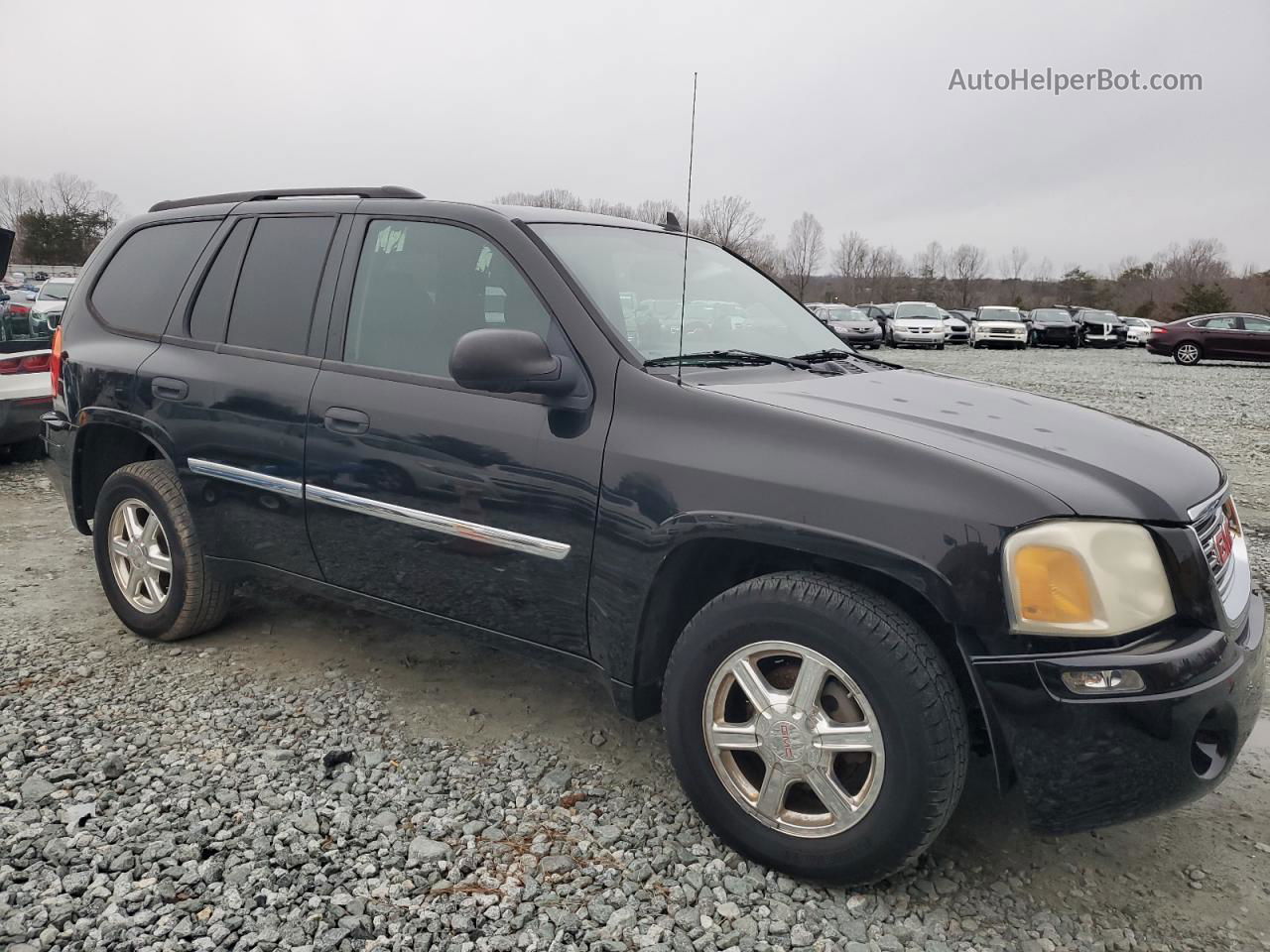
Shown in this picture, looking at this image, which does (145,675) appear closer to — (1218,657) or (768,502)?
(768,502)

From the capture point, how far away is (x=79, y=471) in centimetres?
402

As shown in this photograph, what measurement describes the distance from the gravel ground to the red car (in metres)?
25.3

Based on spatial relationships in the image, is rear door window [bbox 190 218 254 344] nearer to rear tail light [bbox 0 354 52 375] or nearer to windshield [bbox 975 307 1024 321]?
rear tail light [bbox 0 354 52 375]

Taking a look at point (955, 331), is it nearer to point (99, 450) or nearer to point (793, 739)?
point (99, 450)

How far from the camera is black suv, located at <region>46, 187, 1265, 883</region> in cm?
207

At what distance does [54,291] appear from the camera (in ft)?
69.0

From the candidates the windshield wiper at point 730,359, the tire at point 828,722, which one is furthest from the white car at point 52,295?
the tire at point 828,722

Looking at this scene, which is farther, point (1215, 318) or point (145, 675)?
point (1215, 318)

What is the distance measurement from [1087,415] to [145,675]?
3466 mm

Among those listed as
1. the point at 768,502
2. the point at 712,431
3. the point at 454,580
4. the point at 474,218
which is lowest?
the point at 454,580

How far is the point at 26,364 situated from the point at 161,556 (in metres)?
4.23

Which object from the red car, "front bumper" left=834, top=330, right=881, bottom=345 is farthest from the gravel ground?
the red car

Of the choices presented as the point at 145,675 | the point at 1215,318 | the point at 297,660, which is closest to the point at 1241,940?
the point at 297,660

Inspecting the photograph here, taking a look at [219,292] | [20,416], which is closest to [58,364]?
[219,292]
